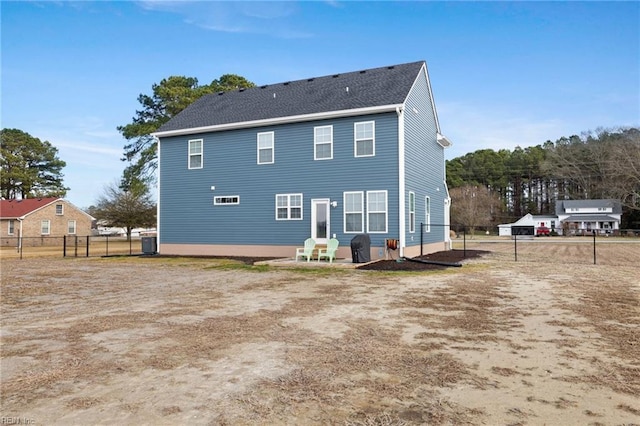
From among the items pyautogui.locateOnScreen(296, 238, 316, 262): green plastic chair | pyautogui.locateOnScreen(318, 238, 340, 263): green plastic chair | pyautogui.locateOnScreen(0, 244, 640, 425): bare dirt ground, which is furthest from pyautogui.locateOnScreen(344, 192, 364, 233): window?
pyautogui.locateOnScreen(0, 244, 640, 425): bare dirt ground

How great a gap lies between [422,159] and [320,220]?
5.53 metres

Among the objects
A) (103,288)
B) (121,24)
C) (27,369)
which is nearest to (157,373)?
(27,369)

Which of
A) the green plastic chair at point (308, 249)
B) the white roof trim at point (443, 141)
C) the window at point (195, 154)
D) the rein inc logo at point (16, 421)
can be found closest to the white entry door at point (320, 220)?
the green plastic chair at point (308, 249)

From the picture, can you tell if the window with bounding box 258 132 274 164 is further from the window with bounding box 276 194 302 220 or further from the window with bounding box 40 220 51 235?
the window with bounding box 40 220 51 235

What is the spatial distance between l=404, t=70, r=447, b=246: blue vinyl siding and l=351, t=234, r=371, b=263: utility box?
76.6 inches

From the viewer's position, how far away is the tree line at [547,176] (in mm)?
53719

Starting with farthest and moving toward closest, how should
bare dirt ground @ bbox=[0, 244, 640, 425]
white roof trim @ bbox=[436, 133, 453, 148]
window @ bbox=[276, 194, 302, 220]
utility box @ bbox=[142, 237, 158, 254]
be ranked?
1. white roof trim @ bbox=[436, 133, 453, 148]
2. utility box @ bbox=[142, 237, 158, 254]
3. window @ bbox=[276, 194, 302, 220]
4. bare dirt ground @ bbox=[0, 244, 640, 425]

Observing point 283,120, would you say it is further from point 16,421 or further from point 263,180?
point 16,421

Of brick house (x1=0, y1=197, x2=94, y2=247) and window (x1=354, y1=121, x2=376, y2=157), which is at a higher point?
window (x1=354, y1=121, x2=376, y2=157)

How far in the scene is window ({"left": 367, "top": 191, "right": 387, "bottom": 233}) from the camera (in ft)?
51.8

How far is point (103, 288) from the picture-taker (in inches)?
388

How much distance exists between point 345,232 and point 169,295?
29.0ft

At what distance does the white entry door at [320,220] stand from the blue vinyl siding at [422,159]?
317 cm

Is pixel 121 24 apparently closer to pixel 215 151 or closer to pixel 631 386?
pixel 215 151
